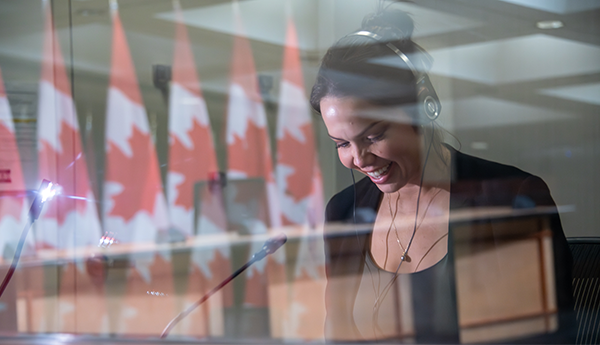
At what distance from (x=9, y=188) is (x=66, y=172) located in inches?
12.2

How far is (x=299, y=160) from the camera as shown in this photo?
7.07ft

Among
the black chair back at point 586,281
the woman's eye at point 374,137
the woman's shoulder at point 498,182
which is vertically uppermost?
the woman's eye at point 374,137

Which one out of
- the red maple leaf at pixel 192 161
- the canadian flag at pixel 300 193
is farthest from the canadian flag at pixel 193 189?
the canadian flag at pixel 300 193

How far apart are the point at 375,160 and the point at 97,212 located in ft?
5.37

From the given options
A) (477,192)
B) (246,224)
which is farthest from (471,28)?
(246,224)

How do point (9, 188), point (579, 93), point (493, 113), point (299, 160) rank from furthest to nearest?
point (299, 160) → point (9, 188) → point (493, 113) → point (579, 93)

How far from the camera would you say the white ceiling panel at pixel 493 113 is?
1.21 m

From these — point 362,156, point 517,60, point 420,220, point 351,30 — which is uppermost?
point 351,30

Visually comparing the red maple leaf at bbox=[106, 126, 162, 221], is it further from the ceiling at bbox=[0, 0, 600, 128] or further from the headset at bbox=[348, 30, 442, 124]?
the headset at bbox=[348, 30, 442, 124]

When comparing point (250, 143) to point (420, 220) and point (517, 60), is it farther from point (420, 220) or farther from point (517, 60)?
point (420, 220)

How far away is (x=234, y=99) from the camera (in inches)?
93.8

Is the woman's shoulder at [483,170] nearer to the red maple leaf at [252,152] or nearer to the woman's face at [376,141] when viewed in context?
the woman's face at [376,141]

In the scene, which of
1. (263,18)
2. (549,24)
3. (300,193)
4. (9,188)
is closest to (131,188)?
(9,188)

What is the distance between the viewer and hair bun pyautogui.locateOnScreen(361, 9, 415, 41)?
101cm
